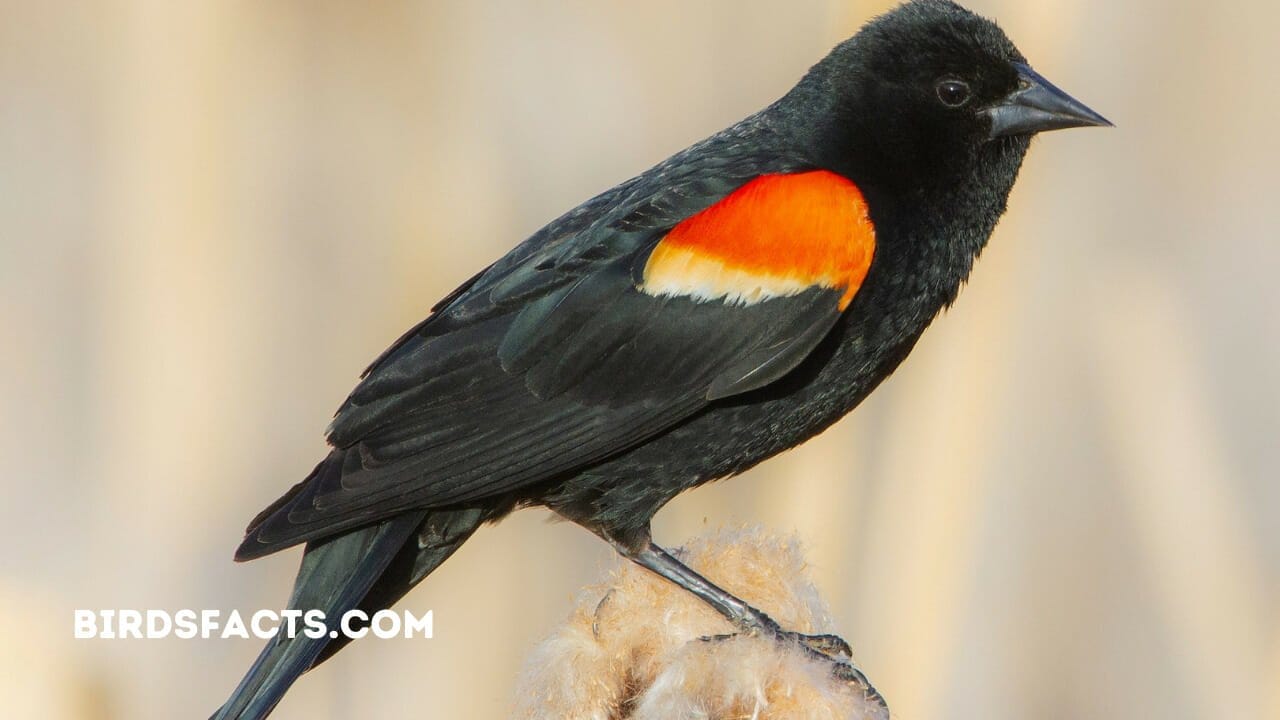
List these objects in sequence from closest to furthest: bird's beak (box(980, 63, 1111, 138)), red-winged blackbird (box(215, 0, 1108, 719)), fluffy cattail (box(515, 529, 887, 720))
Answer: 1. fluffy cattail (box(515, 529, 887, 720))
2. red-winged blackbird (box(215, 0, 1108, 719))
3. bird's beak (box(980, 63, 1111, 138))

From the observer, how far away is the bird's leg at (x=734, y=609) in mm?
1977

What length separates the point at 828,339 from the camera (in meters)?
2.11

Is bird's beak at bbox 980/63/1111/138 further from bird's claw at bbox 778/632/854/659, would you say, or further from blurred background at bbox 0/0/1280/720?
bird's claw at bbox 778/632/854/659

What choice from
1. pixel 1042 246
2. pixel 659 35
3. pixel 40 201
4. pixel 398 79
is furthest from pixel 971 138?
pixel 40 201

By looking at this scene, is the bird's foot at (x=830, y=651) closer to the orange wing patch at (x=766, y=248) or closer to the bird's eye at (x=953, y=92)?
the orange wing patch at (x=766, y=248)

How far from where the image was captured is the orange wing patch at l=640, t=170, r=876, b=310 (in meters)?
2.05

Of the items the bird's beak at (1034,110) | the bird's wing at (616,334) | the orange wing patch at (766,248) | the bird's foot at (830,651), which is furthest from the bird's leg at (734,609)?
the bird's beak at (1034,110)

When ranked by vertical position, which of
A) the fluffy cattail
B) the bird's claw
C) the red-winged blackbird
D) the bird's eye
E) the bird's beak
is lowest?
the bird's claw

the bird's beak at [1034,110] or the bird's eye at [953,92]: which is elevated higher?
the bird's eye at [953,92]

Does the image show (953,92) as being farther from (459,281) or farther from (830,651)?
(459,281)

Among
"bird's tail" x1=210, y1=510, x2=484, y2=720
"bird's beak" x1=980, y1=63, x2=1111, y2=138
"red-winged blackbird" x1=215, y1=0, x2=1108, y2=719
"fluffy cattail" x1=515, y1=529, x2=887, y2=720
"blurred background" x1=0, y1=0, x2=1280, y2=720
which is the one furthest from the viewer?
"blurred background" x1=0, y1=0, x2=1280, y2=720

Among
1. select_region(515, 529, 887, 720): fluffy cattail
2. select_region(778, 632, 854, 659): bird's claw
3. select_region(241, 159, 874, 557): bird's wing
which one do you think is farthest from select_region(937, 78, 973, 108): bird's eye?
select_region(778, 632, 854, 659): bird's claw

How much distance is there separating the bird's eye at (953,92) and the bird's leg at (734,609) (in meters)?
0.92

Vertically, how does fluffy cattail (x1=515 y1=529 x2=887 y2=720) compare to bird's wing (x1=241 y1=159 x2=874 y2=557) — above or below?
below
